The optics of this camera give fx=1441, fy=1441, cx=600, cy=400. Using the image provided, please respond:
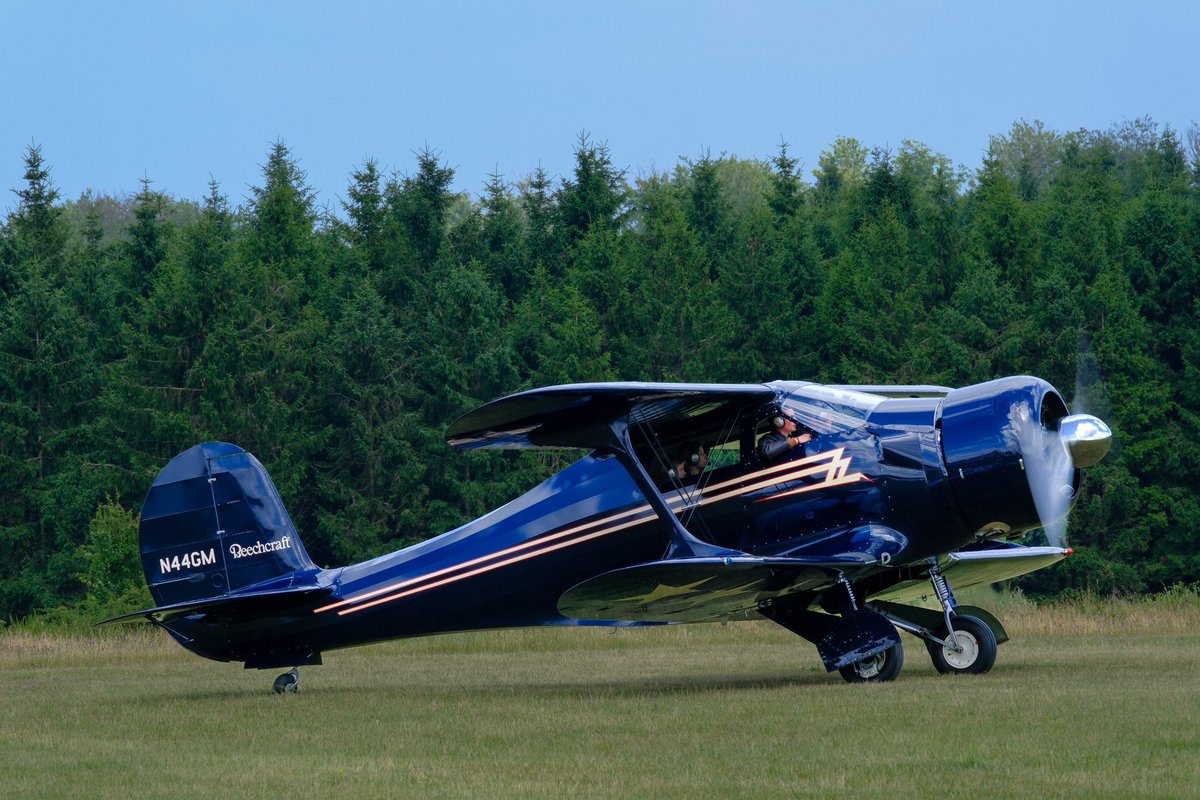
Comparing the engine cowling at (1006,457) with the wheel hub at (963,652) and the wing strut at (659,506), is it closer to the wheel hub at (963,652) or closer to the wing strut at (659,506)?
the wheel hub at (963,652)

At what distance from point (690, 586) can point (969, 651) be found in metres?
2.82

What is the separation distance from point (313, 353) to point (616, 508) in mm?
40241

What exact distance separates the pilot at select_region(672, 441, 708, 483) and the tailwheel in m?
4.44

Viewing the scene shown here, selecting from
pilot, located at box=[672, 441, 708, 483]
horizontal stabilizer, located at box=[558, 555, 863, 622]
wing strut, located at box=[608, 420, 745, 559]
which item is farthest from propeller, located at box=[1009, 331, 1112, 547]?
pilot, located at box=[672, 441, 708, 483]

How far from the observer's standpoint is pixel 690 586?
12023mm

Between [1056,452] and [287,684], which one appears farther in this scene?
[287,684]

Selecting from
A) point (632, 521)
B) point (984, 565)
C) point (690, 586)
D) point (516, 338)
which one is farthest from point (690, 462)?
point (516, 338)

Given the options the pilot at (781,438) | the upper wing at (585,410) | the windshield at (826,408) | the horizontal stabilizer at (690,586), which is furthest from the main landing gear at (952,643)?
the upper wing at (585,410)

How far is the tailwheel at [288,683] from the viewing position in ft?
46.8

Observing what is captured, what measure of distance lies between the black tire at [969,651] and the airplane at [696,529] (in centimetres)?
2

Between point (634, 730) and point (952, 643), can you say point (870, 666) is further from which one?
point (634, 730)

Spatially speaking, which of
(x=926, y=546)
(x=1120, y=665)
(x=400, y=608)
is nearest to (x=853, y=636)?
(x=926, y=546)

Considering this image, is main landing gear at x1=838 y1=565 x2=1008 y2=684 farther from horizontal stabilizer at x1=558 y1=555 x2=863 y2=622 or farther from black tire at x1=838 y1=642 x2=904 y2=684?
horizontal stabilizer at x1=558 y1=555 x2=863 y2=622

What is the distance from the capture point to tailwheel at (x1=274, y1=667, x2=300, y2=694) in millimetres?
14266
